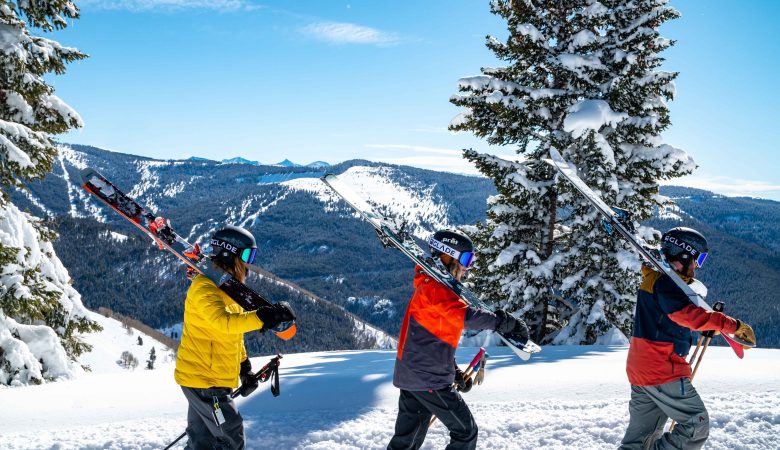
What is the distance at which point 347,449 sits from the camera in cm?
526

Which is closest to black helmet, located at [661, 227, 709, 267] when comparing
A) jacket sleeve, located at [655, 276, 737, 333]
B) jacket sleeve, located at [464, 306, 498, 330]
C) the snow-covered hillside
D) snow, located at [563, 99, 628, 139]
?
jacket sleeve, located at [655, 276, 737, 333]

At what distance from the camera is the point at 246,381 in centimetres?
452

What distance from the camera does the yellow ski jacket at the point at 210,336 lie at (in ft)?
12.5

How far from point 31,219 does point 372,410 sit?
882 cm

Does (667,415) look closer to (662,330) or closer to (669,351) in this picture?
(669,351)

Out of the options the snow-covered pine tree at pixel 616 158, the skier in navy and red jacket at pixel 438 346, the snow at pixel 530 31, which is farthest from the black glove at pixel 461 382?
the snow at pixel 530 31

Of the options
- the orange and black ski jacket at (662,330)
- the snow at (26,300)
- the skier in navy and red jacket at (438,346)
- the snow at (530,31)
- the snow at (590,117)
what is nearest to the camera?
the orange and black ski jacket at (662,330)

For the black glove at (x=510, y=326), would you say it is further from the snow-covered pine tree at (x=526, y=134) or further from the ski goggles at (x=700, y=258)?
the snow-covered pine tree at (x=526, y=134)

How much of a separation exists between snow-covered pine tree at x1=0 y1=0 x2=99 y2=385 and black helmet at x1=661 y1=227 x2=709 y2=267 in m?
9.48

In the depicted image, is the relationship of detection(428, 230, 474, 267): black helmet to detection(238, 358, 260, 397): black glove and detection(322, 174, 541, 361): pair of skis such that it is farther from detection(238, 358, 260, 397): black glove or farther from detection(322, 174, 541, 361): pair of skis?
detection(238, 358, 260, 397): black glove

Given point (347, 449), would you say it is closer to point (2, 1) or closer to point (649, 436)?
point (649, 436)

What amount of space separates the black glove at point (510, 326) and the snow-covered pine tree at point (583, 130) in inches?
361

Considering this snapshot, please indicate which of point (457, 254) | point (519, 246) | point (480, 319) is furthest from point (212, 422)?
point (519, 246)

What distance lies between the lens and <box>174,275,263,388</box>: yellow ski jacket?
12.5ft
